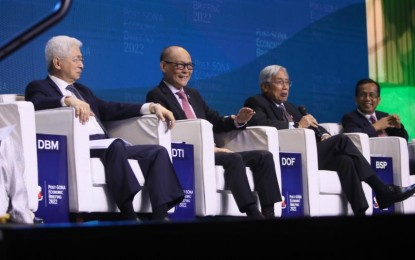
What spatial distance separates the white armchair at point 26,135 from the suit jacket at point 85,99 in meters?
0.40

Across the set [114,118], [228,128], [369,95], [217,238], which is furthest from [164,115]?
[217,238]

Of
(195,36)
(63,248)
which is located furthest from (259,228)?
(195,36)

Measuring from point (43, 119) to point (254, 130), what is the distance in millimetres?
1585

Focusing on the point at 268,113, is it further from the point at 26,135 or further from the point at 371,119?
the point at 26,135

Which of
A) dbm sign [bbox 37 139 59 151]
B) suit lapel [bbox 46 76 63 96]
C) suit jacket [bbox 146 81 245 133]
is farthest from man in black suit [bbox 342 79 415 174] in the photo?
dbm sign [bbox 37 139 59 151]

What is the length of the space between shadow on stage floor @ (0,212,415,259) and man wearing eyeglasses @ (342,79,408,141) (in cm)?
563

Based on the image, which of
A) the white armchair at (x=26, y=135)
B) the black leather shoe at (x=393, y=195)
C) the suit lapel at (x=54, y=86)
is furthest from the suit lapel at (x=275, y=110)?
the white armchair at (x=26, y=135)

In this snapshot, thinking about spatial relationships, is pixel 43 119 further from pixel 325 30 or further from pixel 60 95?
pixel 325 30

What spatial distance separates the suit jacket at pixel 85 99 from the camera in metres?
4.76

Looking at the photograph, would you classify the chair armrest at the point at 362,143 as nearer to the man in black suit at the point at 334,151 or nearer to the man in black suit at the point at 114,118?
the man in black suit at the point at 334,151

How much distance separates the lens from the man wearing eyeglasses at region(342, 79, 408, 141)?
6.98m

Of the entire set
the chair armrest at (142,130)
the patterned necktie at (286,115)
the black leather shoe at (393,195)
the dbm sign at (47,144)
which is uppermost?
the patterned necktie at (286,115)

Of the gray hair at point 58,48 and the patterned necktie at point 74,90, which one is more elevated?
the gray hair at point 58,48

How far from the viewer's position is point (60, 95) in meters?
4.92
